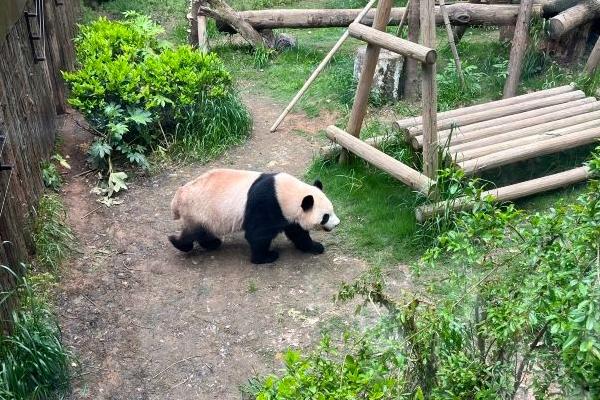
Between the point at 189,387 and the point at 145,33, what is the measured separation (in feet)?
20.3

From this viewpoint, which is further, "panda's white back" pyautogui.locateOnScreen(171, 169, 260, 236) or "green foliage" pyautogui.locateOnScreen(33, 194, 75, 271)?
"panda's white back" pyautogui.locateOnScreen(171, 169, 260, 236)

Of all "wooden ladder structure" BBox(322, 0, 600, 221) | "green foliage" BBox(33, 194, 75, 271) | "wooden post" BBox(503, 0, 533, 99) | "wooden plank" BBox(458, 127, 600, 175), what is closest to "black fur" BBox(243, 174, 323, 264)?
"wooden ladder structure" BBox(322, 0, 600, 221)

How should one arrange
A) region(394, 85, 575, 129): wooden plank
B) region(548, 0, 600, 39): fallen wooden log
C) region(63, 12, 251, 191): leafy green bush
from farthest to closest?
region(548, 0, 600, 39): fallen wooden log, region(63, 12, 251, 191): leafy green bush, region(394, 85, 575, 129): wooden plank

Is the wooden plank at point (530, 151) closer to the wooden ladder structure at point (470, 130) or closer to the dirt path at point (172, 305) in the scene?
the wooden ladder structure at point (470, 130)

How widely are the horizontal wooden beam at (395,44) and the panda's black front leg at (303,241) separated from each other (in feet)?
6.14

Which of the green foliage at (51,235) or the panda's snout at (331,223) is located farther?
the panda's snout at (331,223)

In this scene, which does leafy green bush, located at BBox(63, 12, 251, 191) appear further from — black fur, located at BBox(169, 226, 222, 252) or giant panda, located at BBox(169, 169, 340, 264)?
giant panda, located at BBox(169, 169, 340, 264)

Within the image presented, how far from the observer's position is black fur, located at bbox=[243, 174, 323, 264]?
19.7ft

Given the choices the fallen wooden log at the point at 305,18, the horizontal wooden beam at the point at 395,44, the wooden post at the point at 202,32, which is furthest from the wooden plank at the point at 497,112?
the wooden post at the point at 202,32

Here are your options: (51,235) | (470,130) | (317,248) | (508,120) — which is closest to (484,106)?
(508,120)

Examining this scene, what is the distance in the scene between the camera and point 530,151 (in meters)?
6.59

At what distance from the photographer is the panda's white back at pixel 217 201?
6.11 metres

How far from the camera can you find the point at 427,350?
2855 mm

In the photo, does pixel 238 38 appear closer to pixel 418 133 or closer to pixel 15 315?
pixel 418 133
